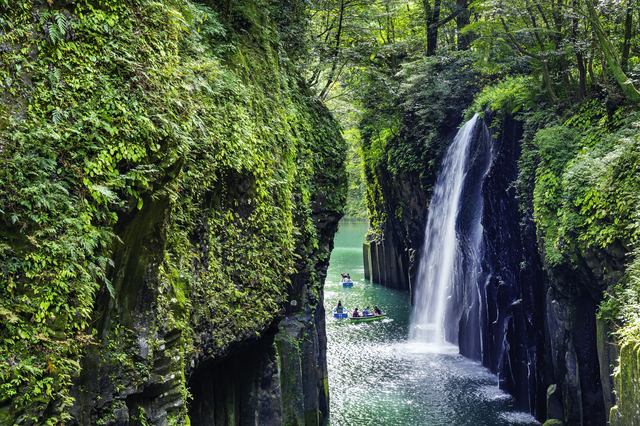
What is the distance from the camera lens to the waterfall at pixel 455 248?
20000mm

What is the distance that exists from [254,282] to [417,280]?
65.5ft

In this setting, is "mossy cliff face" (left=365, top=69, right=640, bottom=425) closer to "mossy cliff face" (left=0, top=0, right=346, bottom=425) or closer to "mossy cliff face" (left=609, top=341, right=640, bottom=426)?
"mossy cliff face" (left=609, top=341, right=640, bottom=426)

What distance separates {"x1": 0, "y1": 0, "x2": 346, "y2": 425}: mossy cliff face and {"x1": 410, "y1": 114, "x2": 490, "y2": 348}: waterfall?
13316 millimetres

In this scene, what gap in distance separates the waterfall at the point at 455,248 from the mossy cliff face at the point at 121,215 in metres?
13.3

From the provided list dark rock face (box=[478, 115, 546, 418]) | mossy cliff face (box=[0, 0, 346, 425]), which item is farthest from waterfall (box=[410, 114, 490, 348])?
mossy cliff face (box=[0, 0, 346, 425])

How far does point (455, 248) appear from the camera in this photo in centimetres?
2219

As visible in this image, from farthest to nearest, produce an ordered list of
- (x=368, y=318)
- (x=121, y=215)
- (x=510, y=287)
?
(x=368, y=318) < (x=510, y=287) < (x=121, y=215)

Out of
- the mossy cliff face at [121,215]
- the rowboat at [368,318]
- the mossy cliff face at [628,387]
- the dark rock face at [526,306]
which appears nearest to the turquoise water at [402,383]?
the rowboat at [368,318]

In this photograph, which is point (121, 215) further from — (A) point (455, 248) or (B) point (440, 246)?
(B) point (440, 246)

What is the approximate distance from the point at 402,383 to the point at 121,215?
14944mm

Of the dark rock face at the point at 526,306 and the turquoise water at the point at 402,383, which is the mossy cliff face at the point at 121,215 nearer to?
the turquoise water at the point at 402,383

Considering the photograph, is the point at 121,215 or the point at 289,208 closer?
the point at 121,215

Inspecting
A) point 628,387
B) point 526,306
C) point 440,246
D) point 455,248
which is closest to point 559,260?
point 526,306

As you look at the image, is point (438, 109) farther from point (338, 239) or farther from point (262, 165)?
point (338, 239)
